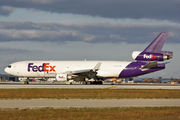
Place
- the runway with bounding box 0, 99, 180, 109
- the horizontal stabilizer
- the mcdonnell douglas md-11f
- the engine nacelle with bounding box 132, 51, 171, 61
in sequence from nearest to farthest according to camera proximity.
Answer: the runway with bounding box 0, 99, 180, 109
the horizontal stabilizer
the engine nacelle with bounding box 132, 51, 171, 61
the mcdonnell douglas md-11f

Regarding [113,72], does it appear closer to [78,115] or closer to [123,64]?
[123,64]

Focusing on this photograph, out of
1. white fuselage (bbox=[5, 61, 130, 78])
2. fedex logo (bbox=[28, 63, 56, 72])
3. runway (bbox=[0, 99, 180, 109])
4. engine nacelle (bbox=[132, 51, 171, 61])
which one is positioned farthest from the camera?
fedex logo (bbox=[28, 63, 56, 72])

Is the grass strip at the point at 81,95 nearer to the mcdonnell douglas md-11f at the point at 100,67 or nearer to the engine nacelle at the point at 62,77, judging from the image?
the engine nacelle at the point at 62,77

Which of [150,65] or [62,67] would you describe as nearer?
[150,65]

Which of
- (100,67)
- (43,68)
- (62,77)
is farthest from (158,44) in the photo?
(43,68)

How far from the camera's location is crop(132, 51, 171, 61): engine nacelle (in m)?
52.9

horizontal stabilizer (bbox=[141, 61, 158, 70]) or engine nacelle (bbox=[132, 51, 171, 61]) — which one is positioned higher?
engine nacelle (bbox=[132, 51, 171, 61])

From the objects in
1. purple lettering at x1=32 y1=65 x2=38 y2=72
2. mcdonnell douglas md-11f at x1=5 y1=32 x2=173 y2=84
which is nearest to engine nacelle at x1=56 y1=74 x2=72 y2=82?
mcdonnell douglas md-11f at x1=5 y1=32 x2=173 y2=84

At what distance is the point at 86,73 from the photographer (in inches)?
2138

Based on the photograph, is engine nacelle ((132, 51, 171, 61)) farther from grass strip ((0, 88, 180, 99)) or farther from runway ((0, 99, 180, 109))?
runway ((0, 99, 180, 109))

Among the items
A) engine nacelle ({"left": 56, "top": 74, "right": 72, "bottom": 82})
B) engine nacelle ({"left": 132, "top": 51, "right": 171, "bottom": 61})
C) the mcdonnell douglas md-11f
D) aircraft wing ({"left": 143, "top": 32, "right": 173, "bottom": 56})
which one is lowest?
engine nacelle ({"left": 56, "top": 74, "right": 72, "bottom": 82})

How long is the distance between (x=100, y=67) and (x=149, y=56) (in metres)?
10.8

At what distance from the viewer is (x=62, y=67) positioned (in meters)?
57.1

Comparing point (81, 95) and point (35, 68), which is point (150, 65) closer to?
point (35, 68)
